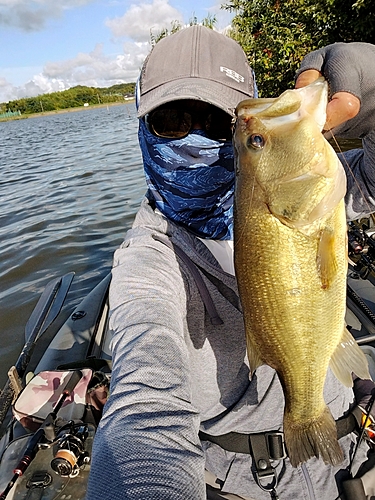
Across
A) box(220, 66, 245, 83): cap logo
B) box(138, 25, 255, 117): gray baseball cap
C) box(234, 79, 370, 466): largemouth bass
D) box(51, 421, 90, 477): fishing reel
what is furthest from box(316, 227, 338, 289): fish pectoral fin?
box(51, 421, 90, 477): fishing reel

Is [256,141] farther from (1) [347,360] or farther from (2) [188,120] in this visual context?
(1) [347,360]

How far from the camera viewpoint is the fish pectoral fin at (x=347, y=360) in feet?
4.87

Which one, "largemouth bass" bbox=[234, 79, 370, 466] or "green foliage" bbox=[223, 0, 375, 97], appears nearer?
"largemouth bass" bbox=[234, 79, 370, 466]

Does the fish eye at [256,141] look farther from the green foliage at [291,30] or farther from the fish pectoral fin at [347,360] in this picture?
the green foliage at [291,30]

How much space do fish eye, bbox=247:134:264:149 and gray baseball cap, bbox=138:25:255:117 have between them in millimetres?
354

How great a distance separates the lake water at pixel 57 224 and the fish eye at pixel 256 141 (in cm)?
474

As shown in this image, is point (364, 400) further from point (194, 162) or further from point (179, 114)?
point (179, 114)

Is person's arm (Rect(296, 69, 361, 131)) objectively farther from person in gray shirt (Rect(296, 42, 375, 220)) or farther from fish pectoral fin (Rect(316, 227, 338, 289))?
fish pectoral fin (Rect(316, 227, 338, 289))

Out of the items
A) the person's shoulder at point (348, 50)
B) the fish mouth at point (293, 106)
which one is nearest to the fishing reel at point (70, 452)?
the fish mouth at point (293, 106)

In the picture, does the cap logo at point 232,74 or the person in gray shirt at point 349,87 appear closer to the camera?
the person in gray shirt at point 349,87

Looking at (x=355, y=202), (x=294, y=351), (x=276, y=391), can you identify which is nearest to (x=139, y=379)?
(x=294, y=351)

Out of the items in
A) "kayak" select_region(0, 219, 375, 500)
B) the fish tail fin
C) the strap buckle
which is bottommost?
"kayak" select_region(0, 219, 375, 500)

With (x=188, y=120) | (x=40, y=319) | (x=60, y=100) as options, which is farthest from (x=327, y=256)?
(x=60, y=100)

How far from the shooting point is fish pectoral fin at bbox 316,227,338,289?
1317 millimetres
